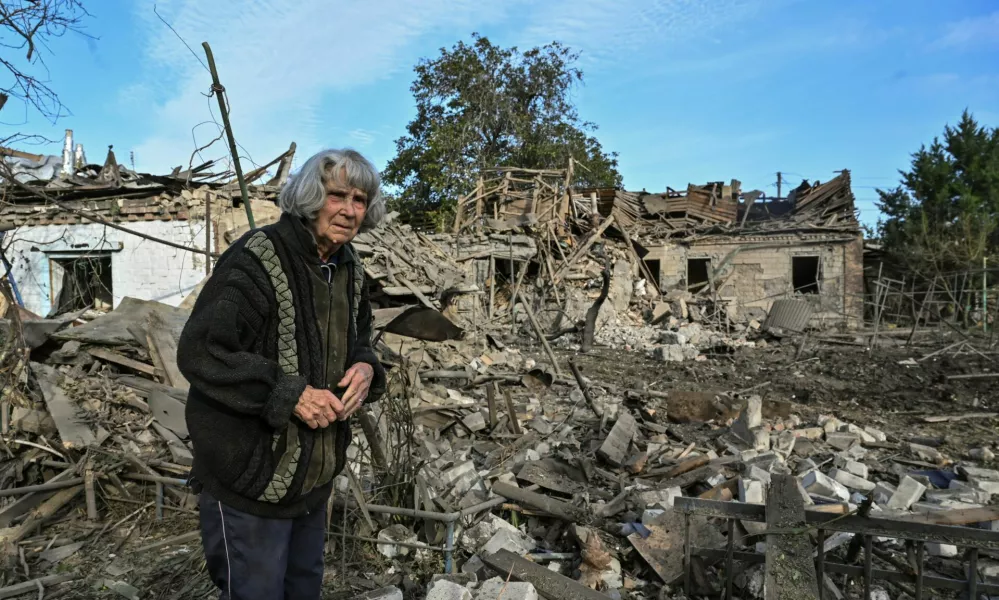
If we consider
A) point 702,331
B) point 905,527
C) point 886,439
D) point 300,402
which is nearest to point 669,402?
point 886,439

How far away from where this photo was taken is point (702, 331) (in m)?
17.0

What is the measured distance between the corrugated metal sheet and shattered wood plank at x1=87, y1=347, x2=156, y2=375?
16.2 m

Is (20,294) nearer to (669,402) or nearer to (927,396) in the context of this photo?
(669,402)

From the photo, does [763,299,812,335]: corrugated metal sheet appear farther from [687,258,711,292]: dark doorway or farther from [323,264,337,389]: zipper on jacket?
[323,264,337,389]: zipper on jacket

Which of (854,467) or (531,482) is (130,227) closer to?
(531,482)

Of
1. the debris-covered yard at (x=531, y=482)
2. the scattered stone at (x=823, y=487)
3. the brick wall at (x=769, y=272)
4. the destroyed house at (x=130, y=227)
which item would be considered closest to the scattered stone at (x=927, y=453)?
the debris-covered yard at (x=531, y=482)

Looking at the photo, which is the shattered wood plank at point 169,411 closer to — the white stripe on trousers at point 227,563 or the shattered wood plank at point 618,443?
the white stripe on trousers at point 227,563

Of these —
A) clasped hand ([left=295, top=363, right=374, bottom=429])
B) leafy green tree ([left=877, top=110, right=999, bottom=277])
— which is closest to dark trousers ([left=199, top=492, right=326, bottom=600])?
clasped hand ([left=295, top=363, right=374, bottom=429])

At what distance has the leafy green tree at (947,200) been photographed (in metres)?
24.5

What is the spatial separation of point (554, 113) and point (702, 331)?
14090 millimetres

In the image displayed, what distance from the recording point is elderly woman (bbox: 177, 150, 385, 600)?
1.67 metres

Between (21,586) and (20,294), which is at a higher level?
(20,294)

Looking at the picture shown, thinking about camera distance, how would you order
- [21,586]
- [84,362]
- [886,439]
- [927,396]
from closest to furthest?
[21,586] < [84,362] < [886,439] < [927,396]

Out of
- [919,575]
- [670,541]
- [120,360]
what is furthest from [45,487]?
[919,575]
